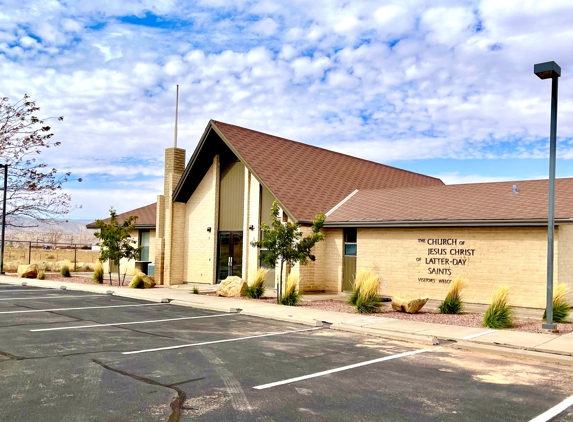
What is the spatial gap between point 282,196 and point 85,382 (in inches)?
619

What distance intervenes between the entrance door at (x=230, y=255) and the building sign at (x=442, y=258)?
27.9 feet

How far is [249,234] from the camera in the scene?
24828mm

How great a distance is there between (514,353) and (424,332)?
2.34m

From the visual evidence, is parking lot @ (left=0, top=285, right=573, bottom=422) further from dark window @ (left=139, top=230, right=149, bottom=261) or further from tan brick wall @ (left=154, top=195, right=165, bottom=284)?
dark window @ (left=139, top=230, right=149, bottom=261)

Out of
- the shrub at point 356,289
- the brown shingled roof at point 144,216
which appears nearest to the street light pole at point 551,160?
the shrub at point 356,289

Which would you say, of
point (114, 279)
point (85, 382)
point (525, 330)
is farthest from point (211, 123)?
point (85, 382)

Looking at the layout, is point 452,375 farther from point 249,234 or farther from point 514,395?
point 249,234

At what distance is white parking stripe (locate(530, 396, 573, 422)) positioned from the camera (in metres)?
6.54

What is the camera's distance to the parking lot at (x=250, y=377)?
6633mm

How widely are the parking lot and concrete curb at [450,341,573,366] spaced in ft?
1.24

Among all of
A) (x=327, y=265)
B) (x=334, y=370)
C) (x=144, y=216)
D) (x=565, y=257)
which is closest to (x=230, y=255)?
(x=327, y=265)

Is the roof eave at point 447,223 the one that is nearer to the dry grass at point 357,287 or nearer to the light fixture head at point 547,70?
the dry grass at point 357,287

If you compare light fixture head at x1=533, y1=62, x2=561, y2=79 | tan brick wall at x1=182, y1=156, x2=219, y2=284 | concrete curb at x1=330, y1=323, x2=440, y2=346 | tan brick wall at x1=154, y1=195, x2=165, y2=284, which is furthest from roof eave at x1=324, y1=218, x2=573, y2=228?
tan brick wall at x1=154, y1=195, x2=165, y2=284

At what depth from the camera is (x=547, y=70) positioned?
12797 millimetres
